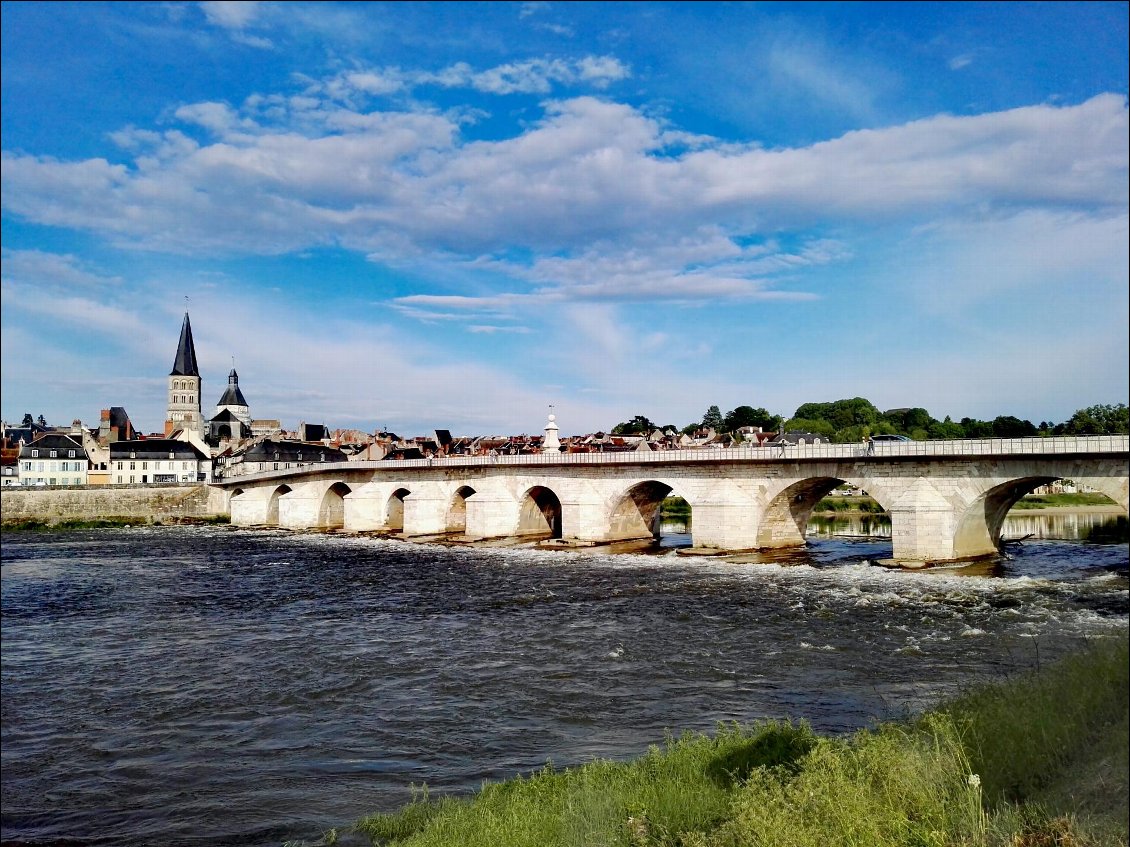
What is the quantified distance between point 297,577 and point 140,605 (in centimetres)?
974

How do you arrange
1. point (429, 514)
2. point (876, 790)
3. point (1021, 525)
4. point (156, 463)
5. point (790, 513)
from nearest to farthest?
point (876, 790), point (790, 513), point (429, 514), point (1021, 525), point (156, 463)

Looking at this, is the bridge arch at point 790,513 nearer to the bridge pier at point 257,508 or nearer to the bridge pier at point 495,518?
the bridge pier at point 495,518

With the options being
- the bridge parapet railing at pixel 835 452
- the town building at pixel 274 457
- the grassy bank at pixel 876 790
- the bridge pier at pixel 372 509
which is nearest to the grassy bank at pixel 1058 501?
the bridge parapet railing at pixel 835 452

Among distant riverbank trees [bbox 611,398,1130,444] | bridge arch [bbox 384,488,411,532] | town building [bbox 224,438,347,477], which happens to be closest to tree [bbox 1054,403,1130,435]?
distant riverbank trees [bbox 611,398,1130,444]

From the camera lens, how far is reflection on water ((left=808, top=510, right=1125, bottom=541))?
5188 centimetres

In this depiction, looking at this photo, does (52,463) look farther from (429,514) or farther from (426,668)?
(426,668)

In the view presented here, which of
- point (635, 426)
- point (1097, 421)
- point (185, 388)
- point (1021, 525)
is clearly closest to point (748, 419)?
point (635, 426)

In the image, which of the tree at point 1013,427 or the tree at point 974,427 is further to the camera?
the tree at point 974,427

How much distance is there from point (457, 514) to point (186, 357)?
286ft

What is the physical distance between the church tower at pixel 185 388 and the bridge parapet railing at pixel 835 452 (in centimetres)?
8266

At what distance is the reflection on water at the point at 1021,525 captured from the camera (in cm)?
5188

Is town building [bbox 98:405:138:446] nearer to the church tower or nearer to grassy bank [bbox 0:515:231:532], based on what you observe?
the church tower

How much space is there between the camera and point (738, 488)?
40469mm

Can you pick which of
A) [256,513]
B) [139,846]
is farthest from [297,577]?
[256,513]
